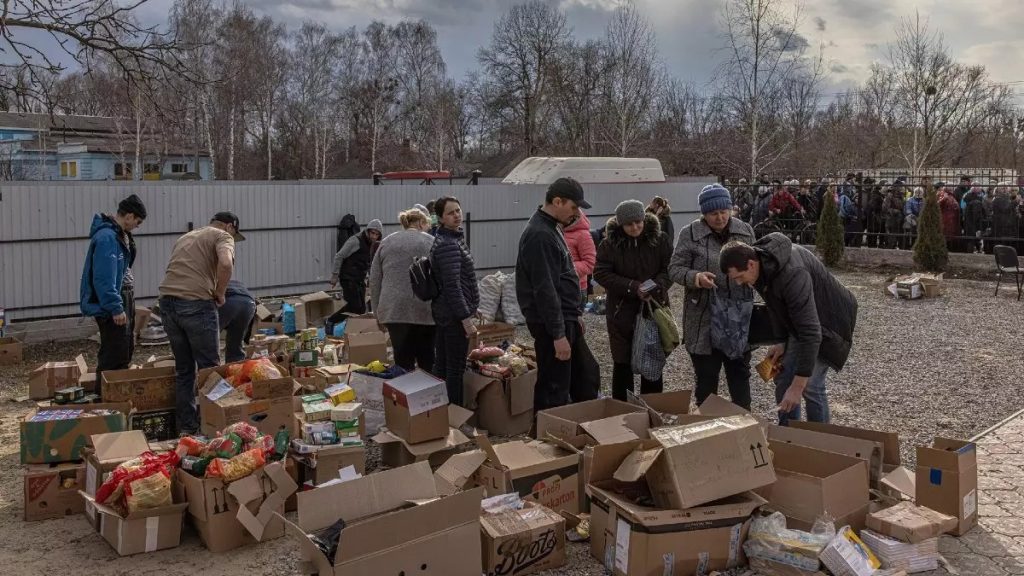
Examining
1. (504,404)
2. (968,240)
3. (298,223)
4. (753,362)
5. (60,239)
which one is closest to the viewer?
(504,404)

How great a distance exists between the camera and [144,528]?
4.15m

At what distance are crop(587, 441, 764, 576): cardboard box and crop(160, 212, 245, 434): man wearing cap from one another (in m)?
3.12

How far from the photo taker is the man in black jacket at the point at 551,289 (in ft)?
16.6

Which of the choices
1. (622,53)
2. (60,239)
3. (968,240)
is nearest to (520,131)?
(622,53)

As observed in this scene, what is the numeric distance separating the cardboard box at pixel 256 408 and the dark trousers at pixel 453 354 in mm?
1076

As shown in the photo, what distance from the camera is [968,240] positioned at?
1681cm

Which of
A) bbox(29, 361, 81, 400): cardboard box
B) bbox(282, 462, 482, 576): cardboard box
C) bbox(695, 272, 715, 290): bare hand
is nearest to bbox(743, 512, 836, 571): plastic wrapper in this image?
bbox(282, 462, 482, 576): cardboard box

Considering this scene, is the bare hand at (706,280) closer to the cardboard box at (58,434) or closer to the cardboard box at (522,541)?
the cardboard box at (522,541)

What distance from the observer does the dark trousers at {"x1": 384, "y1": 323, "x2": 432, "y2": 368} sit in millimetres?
6184

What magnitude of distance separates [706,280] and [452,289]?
1.67 meters

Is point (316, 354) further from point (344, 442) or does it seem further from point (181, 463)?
point (181, 463)

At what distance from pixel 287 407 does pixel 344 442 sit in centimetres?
52

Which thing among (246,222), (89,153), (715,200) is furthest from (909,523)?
(89,153)

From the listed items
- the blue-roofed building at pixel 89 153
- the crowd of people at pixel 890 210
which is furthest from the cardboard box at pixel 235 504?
the blue-roofed building at pixel 89 153
